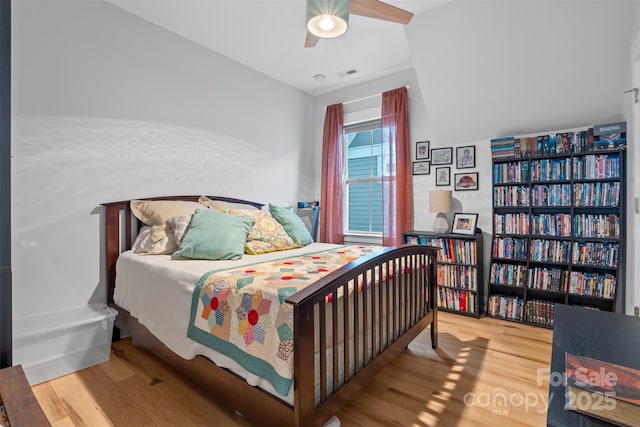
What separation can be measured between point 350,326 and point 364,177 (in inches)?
114

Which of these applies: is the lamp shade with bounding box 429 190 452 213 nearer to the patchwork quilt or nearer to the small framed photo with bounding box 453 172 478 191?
the small framed photo with bounding box 453 172 478 191

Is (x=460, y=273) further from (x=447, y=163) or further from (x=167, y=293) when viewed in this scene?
(x=167, y=293)

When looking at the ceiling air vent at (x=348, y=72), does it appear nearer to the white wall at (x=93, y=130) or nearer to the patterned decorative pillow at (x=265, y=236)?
the white wall at (x=93, y=130)

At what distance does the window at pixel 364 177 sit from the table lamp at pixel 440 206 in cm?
97

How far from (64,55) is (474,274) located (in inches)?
155

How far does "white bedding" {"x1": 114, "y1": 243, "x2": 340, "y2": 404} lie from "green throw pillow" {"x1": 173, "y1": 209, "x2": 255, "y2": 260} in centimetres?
9

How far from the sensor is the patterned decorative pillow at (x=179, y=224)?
7.97ft

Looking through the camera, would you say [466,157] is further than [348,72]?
No

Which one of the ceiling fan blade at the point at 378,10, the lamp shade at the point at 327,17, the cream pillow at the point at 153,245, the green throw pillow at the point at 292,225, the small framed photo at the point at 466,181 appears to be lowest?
the cream pillow at the point at 153,245

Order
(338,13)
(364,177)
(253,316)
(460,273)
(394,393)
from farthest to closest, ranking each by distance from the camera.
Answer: (364,177) < (460,273) < (338,13) < (394,393) < (253,316)

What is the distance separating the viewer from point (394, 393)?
5.85 feet

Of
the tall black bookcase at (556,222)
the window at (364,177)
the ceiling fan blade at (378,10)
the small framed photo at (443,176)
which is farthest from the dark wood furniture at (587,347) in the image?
the window at (364,177)

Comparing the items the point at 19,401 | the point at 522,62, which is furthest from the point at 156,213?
the point at 522,62

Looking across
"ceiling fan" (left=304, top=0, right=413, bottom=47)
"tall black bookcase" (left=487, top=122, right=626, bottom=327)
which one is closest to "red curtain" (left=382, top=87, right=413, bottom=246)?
"tall black bookcase" (left=487, top=122, right=626, bottom=327)
